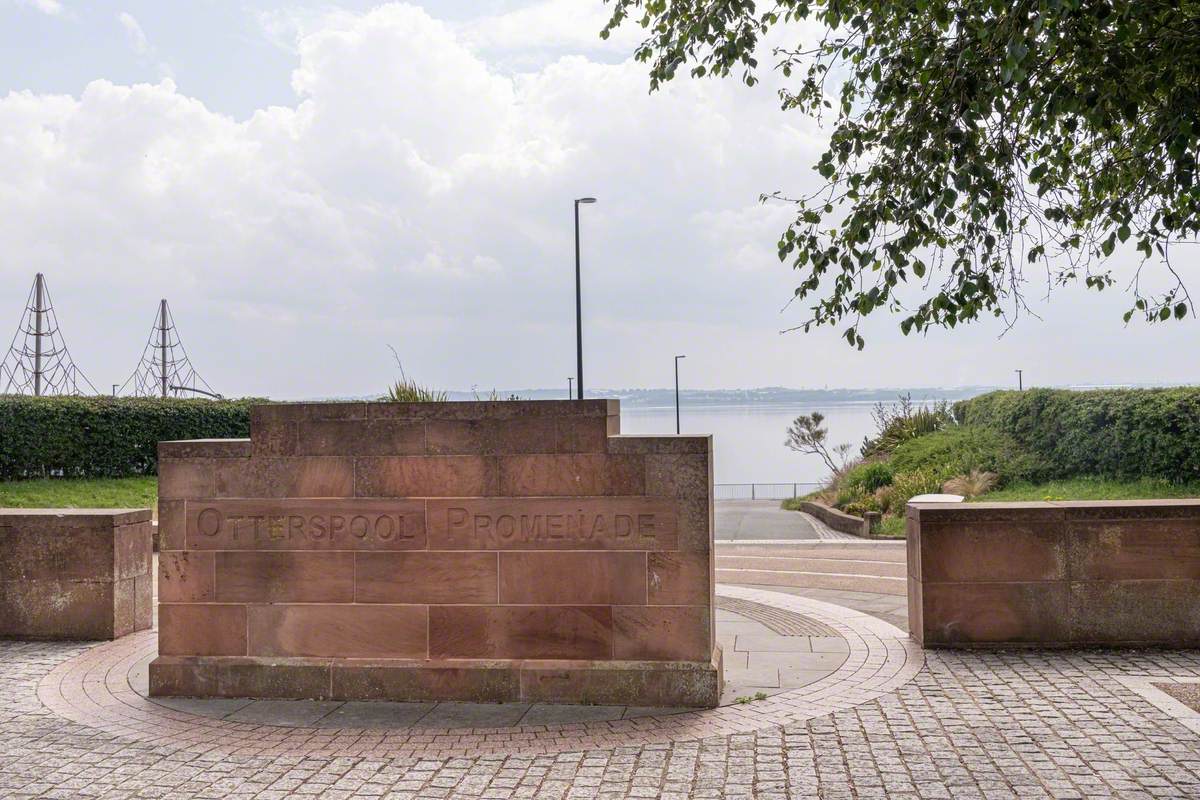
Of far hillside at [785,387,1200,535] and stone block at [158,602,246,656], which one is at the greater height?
far hillside at [785,387,1200,535]

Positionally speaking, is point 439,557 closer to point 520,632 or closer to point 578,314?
point 520,632

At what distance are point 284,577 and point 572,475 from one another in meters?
2.37

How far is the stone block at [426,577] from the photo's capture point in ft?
24.8

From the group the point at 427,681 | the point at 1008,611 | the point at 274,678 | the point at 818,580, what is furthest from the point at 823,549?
the point at 274,678

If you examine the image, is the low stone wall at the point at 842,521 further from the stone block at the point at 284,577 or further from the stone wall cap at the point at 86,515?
the stone block at the point at 284,577

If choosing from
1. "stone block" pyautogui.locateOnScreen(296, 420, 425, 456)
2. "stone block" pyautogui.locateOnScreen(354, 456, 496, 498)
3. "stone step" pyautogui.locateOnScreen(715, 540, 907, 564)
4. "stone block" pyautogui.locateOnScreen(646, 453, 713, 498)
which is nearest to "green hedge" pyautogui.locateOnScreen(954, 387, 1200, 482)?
"stone step" pyautogui.locateOnScreen(715, 540, 907, 564)

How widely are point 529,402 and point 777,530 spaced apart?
15.8 meters

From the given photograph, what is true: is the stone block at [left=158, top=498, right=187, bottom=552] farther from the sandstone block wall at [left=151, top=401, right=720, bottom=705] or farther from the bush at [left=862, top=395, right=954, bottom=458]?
the bush at [left=862, top=395, right=954, bottom=458]

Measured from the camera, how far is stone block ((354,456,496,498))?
7570 mm

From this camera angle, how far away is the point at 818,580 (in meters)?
13.5

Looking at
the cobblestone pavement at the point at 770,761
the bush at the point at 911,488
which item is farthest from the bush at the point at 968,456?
the cobblestone pavement at the point at 770,761

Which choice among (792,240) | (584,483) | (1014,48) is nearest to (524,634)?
(584,483)

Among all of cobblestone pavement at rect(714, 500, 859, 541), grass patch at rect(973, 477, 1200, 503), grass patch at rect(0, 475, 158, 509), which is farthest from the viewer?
grass patch at rect(0, 475, 158, 509)

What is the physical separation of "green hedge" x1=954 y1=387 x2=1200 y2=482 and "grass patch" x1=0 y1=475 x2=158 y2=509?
20.0 m
